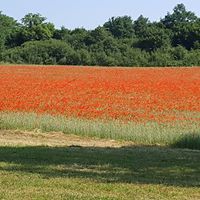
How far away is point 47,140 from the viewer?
16.1 metres

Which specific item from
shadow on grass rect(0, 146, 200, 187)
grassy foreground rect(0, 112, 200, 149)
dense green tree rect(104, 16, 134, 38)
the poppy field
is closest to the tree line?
dense green tree rect(104, 16, 134, 38)

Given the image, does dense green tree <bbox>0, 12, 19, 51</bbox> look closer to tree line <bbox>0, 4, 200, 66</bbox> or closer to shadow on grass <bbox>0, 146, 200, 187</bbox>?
tree line <bbox>0, 4, 200, 66</bbox>

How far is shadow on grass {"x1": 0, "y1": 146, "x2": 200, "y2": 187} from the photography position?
988 cm

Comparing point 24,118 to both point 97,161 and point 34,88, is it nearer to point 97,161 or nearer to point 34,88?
point 97,161

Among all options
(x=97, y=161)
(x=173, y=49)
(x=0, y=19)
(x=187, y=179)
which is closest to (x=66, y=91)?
(x=97, y=161)

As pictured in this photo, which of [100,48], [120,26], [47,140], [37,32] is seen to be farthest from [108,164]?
[120,26]

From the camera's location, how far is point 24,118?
63.1ft

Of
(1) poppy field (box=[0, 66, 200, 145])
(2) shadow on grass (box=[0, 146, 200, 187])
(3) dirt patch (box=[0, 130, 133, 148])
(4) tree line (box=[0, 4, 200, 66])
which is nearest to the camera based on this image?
(2) shadow on grass (box=[0, 146, 200, 187])

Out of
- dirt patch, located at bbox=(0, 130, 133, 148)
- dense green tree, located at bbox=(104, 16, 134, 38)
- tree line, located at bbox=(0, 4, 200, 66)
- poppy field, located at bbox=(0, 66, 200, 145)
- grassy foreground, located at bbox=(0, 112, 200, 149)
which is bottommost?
dirt patch, located at bbox=(0, 130, 133, 148)

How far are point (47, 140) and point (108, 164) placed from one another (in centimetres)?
512

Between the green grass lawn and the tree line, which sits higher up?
the tree line

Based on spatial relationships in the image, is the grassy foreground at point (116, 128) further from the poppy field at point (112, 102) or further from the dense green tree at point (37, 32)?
the dense green tree at point (37, 32)

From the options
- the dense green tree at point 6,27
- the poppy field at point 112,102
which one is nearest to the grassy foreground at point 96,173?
the poppy field at point 112,102

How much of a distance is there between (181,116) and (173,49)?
61.6 metres
